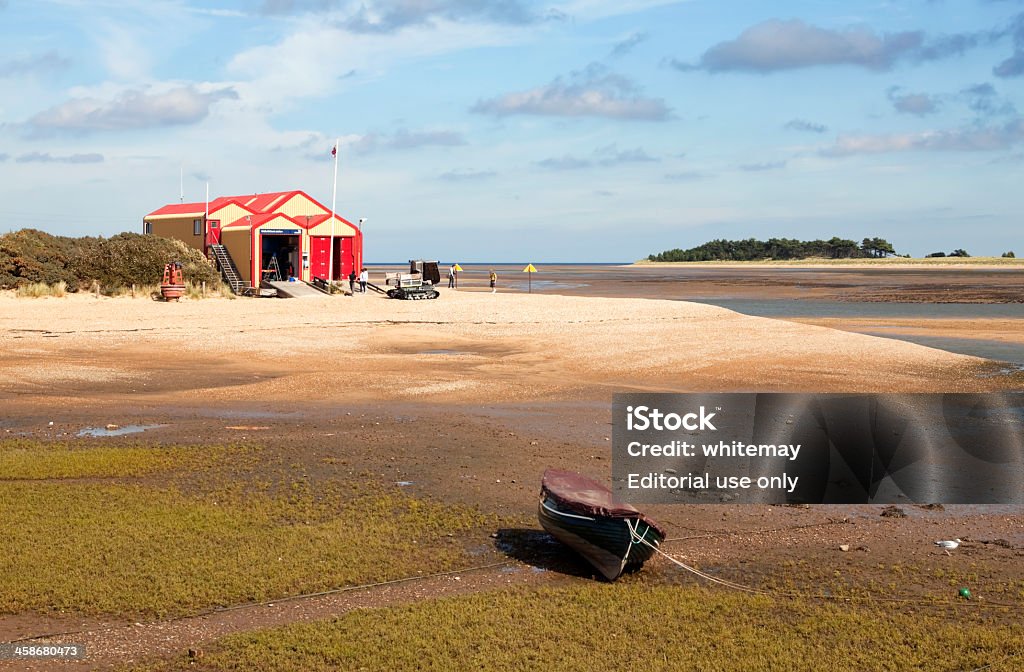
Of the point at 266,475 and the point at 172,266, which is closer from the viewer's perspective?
the point at 266,475

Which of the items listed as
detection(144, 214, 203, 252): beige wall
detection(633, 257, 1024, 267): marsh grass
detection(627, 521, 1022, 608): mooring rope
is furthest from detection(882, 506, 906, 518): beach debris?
detection(633, 257, 1024, 267): marsh grass

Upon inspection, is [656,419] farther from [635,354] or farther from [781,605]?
[635,354]

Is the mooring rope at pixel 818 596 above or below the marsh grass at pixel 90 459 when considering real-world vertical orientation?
below

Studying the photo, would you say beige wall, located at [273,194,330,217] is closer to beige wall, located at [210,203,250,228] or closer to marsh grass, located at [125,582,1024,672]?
beige wall, located at [210,203,250,228]

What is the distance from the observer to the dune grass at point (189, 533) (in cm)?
997

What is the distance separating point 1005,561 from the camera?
11.4 meters

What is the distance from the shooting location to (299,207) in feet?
189

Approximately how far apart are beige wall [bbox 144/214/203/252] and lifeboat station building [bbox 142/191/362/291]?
0.19 ft

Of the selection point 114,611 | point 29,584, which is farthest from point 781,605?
point 29,584

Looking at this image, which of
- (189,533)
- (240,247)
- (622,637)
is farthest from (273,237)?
(622,637)

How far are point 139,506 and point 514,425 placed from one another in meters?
7.83

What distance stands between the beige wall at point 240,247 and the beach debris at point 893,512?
44952 millimetres

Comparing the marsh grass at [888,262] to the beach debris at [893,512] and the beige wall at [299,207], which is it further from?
the beach debris at [893,512]

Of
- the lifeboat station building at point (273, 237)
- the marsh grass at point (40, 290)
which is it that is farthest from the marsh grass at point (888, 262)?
the marsh grass at point (40, 290)
